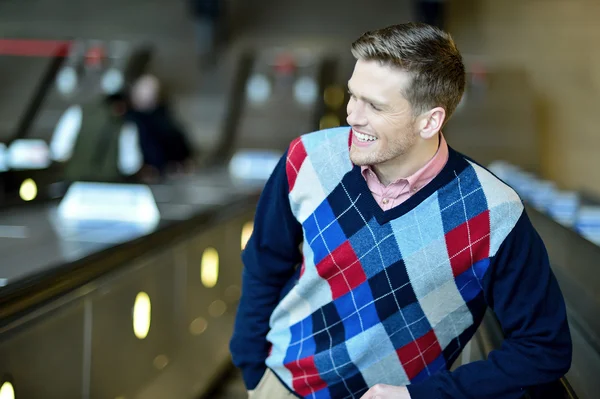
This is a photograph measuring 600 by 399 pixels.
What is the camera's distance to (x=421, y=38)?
1779mm

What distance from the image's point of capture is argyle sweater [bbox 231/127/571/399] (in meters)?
1.82

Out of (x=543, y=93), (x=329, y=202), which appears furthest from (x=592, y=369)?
(x=543, y=93)

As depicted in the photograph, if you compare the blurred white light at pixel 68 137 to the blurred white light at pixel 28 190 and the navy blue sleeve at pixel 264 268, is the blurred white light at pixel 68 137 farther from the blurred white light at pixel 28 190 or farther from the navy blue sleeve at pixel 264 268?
the navy blue sleeve at pixel 264 268

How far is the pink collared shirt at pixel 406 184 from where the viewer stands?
6.28 feet

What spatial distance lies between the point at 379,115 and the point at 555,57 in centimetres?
1148

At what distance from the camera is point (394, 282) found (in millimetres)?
1938

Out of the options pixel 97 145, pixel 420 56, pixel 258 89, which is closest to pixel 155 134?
pixel 97 145

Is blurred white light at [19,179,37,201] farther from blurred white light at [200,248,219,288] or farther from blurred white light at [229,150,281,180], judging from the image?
blurred white light at [229,150,281,180]

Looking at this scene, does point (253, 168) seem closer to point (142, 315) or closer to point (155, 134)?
point (155, 134)

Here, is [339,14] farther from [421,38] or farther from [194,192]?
[421,38]

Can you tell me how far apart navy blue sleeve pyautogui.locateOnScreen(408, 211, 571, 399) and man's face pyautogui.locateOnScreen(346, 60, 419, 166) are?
1.04 feet

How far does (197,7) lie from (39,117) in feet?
9.45

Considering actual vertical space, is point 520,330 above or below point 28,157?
above

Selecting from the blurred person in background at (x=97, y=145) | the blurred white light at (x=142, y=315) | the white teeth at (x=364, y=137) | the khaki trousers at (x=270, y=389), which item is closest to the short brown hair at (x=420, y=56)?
the white teeth at (x=364, y=137)
